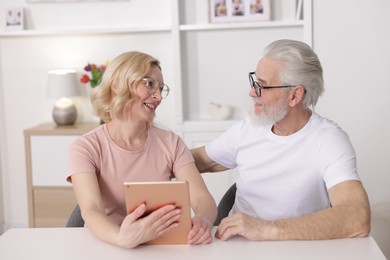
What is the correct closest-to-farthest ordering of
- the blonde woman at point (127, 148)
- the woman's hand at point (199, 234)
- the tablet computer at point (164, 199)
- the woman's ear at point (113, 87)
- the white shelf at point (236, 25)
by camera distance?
the tablet computer at point (164, 199) < the woman's hand at point (199, 234) < the blonde woman at point (127, 148) < the woman's ear at point (113, 87) < the white shelf at point (236, 25)

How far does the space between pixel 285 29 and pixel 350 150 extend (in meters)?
2.27

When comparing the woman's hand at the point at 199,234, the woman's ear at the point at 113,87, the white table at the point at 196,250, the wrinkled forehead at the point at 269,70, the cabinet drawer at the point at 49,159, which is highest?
the wrinkled forehead at the point at 269,70

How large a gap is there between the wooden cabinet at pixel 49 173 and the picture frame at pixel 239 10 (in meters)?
1.18

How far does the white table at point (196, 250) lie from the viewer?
1863 mm

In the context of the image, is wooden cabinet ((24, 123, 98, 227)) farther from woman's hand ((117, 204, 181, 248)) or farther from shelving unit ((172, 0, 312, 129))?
woman's hand ((117, 204, 181, 248))

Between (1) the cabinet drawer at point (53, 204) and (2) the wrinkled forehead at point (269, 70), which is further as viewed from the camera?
(1) the cabinet drawer at point (53, 204)

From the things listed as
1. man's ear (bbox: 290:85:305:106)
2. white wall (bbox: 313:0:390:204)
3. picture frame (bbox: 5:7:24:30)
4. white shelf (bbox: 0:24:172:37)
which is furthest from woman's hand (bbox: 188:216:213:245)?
picture frame (bbox: 5:7:24:30)

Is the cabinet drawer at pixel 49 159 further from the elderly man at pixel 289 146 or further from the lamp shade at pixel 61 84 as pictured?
the elderly man at pixel 289 146

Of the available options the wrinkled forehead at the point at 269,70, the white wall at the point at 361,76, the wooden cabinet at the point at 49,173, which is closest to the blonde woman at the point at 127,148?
the wrinkled forehead at the point at 269,70

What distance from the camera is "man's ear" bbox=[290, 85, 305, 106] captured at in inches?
96.3

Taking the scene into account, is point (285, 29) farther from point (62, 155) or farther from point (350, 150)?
point (350, 150)

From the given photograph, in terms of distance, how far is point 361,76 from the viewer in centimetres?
359

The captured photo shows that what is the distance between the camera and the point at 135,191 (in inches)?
73.8

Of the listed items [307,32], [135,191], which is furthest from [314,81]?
[307,32]
